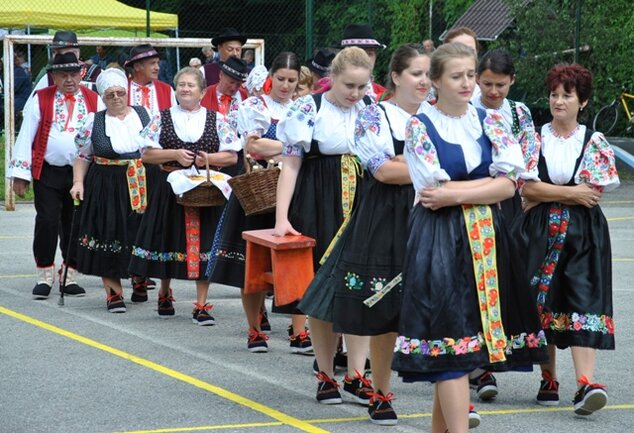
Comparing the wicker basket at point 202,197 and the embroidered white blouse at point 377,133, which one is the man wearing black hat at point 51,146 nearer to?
the wicker basket at point 202,197

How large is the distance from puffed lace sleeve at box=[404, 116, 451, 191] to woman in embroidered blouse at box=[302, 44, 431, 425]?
592 millimetres

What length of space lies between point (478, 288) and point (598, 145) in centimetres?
169

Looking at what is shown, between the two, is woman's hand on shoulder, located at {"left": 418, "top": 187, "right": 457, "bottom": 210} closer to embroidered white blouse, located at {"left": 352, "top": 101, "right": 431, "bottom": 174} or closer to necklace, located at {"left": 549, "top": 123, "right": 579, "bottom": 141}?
embroidered white blouse, located at {"left": 352, "top": 101, "right": 431, "bottom": 174}

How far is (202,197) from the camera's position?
956cm

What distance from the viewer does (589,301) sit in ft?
23.2

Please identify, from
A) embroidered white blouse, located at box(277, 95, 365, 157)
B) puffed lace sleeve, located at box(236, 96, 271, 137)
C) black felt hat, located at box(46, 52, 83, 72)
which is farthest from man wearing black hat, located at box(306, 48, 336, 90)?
embroidered white blouse, located at box(277, 95, 365, 157)

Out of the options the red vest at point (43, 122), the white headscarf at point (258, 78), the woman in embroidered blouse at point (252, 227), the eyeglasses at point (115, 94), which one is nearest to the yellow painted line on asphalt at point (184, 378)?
the woman in embroidered blouse at point (252, 227)

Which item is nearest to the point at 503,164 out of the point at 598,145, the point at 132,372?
the point at 598,145

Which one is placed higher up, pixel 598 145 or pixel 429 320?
pixel 598 145

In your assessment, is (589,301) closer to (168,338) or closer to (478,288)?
(478,288)

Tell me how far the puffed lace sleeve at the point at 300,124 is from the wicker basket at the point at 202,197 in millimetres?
2201

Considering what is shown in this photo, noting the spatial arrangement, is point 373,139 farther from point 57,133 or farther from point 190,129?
point 57,133

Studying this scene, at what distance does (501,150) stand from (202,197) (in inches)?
159

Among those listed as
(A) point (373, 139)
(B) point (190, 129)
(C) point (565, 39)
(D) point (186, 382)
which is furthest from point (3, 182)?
(A) point (373, 139)
